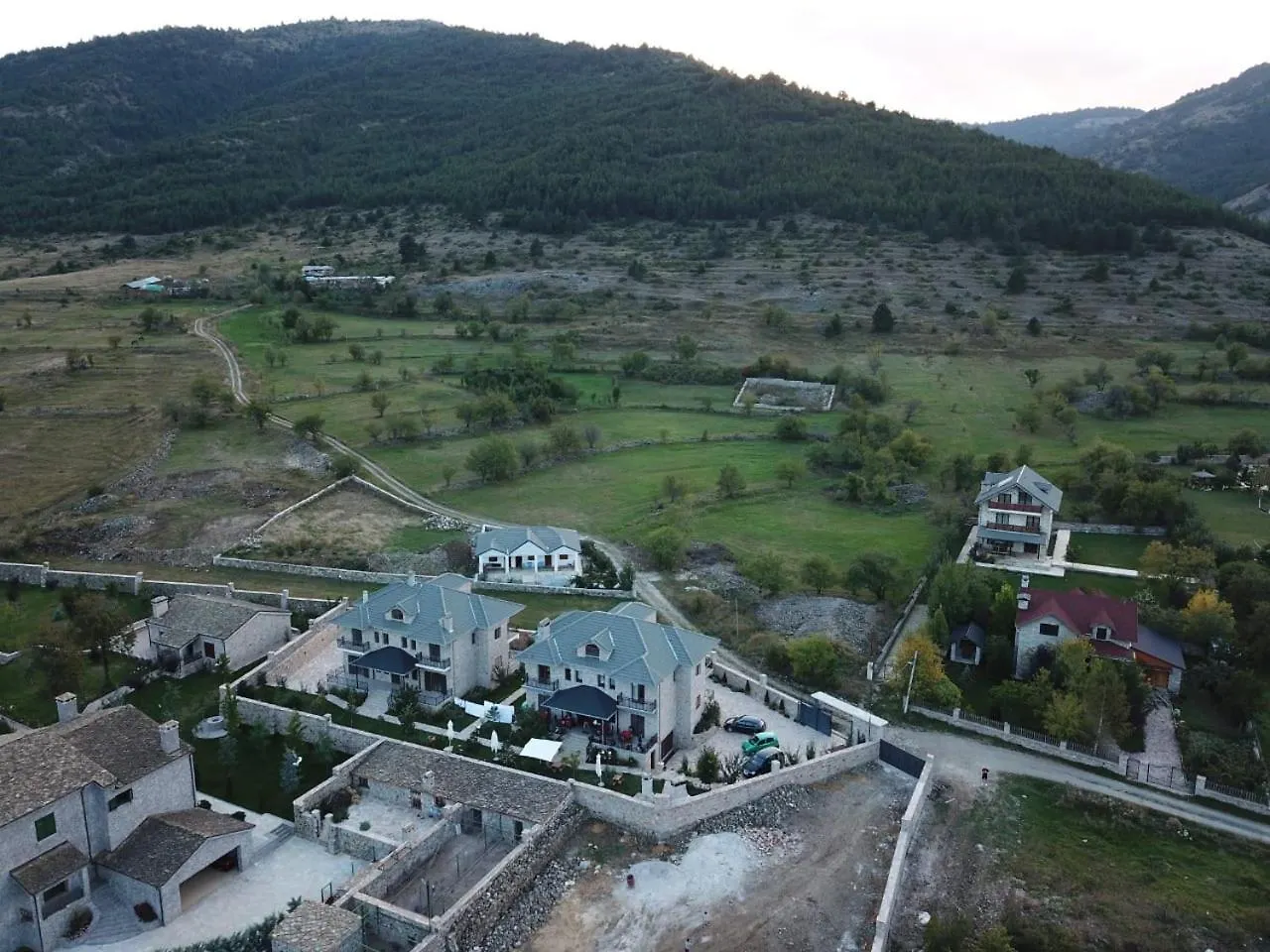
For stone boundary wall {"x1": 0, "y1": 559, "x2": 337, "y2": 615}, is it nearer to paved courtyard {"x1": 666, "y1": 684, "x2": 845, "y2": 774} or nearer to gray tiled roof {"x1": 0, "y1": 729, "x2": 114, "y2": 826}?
gray tiled roof {"x1": 0, "y1": 729, "x2": 114, "y2": 826}

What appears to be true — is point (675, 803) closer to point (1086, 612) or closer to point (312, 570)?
point (1086, 612)

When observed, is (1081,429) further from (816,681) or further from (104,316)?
(104,316)

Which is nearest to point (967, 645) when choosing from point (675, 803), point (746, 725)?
point (746, 725)

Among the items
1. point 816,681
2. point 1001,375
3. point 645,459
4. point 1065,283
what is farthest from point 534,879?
point 1065,283

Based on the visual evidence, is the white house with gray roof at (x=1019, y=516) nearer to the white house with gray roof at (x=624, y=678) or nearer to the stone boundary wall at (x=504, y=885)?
the white house with gray roof at (x=624, y=678)

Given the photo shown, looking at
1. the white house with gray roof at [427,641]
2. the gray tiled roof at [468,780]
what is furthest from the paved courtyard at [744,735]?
the white house with gray roof at [427,641]

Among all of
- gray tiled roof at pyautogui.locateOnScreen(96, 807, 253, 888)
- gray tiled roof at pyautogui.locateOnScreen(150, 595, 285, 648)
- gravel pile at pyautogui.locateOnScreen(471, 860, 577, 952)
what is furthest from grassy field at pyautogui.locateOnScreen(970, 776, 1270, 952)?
gray tiled roof at pyautogui.locateOnScreen(150, 595, 285, 648)
